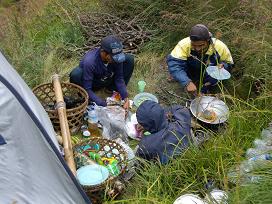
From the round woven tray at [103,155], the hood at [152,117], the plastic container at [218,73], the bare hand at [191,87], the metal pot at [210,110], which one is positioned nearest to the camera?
the round woven tray at [103,155]

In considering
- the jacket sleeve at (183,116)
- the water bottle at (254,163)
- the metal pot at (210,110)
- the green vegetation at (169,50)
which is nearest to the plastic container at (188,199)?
the green vegetation at (169,50)

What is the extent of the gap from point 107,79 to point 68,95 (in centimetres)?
47

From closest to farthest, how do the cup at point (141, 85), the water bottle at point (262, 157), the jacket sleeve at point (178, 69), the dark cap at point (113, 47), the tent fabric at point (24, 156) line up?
the tent fabric at point (24, 156), the water bottle at point (262, 157), the dark cap at point (113, 47), the jacket sleeve at point (178, 69), the cup at point (141, 85)

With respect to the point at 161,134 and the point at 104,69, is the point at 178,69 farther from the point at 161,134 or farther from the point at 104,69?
the point at 161,134

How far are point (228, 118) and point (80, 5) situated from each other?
3365 millimetres

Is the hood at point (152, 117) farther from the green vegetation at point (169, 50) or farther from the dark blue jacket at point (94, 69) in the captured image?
the dark blue jacket at point (94, 69)

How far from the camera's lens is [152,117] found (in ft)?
10.5

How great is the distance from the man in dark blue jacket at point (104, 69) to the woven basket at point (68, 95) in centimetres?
12

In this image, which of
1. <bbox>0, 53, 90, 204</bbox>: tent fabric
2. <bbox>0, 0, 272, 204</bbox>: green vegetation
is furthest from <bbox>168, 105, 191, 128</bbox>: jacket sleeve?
<bbox>0, 53, 90, 204</bbox>: tent fabric

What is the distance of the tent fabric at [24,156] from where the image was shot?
2.38 m

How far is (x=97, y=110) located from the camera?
381 centimetres

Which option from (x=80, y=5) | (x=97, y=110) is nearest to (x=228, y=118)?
(x=97, y=110)

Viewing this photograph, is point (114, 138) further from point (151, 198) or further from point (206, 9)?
point (206, 9)

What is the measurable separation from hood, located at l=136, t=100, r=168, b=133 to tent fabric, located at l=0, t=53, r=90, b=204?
874 millimetres
